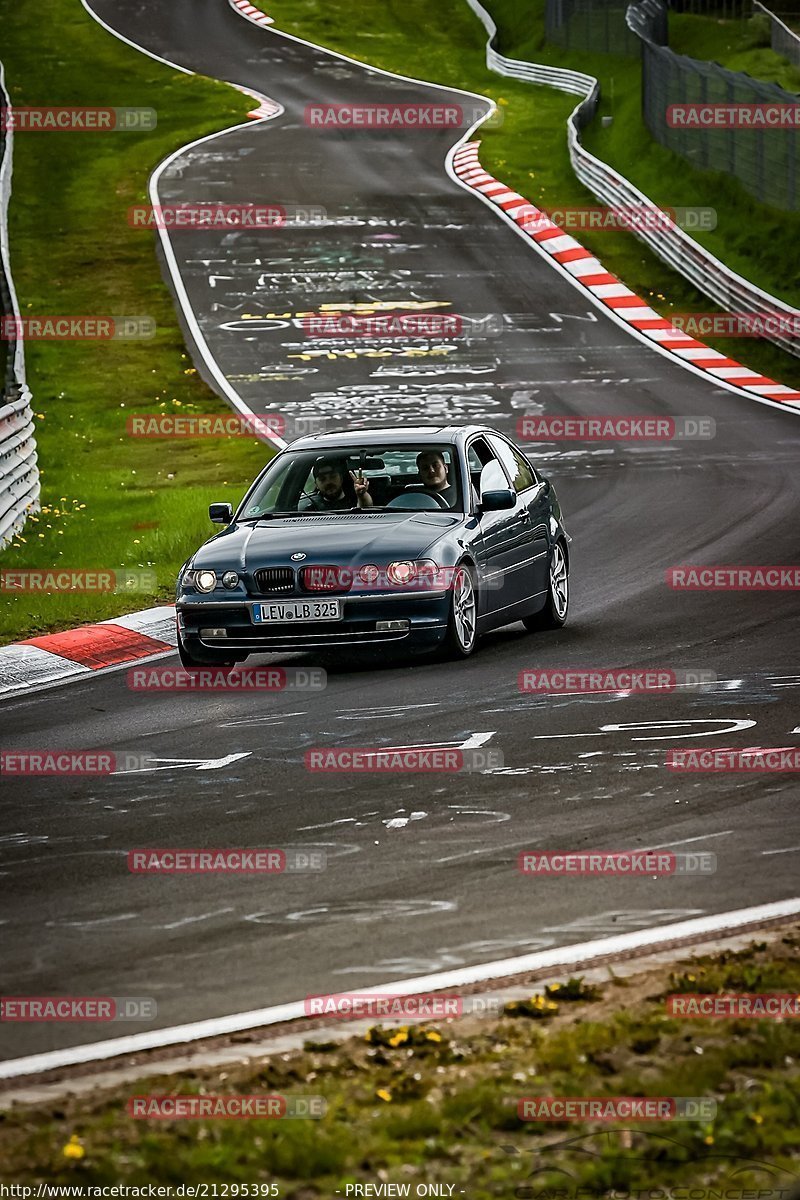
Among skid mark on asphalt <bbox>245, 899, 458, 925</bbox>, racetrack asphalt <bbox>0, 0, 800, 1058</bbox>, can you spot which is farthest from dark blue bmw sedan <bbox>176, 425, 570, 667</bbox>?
skid mark on asphalt <bbox>245, 899, 458, 925</bbox>

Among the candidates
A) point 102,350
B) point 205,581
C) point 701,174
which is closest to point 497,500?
point 205,581

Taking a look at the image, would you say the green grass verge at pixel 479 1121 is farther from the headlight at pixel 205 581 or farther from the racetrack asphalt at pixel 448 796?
the headlight at pixel 205 581

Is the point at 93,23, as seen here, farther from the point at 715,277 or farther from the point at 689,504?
the point at 689,504

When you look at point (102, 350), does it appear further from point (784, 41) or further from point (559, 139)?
point (784, 41)

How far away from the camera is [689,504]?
1902 cm

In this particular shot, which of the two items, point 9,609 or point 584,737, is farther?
point 9,609

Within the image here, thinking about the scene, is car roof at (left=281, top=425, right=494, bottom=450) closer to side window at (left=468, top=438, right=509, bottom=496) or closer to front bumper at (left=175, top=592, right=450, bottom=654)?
side window at (left=468, top=438, right=509, bottom=496)

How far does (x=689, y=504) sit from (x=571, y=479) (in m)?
2.46

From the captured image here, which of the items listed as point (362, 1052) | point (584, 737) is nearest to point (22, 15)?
point (584, 737)

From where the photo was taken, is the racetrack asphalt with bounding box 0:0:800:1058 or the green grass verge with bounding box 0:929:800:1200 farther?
the racetrack asphalt with bounding box 0:0:800:1058

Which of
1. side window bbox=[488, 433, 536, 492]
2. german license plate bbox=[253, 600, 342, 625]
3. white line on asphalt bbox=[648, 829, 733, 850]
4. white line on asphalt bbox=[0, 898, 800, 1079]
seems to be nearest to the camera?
white line on asphalt bbox=[0, 898, 800, 1079]

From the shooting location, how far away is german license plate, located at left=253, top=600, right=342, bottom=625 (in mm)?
11875

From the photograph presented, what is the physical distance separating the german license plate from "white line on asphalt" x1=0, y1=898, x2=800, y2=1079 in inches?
215

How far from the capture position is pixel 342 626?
11.9m
